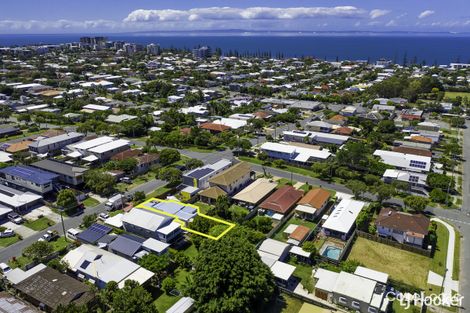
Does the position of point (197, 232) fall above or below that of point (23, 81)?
below

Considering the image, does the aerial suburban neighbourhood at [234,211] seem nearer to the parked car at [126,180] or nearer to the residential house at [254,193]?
the residential house at [254,193]

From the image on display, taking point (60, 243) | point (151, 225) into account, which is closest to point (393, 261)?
point (151, 225)

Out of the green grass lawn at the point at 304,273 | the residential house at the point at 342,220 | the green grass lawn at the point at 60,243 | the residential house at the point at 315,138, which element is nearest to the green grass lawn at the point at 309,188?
the residential house at the point at 342,220

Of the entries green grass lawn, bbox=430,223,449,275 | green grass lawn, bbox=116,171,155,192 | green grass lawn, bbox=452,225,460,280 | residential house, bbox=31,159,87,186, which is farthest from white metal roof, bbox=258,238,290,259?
residential house, bbox=31,159,87,186

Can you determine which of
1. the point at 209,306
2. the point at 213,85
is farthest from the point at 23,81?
the point at 209,306

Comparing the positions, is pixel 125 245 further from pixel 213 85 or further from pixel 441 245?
pixel 213 85

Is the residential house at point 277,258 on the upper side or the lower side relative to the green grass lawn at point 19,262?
upper

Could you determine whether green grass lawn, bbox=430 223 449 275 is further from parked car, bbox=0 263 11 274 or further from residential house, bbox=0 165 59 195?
residential house, bbox=0 165 59 195
